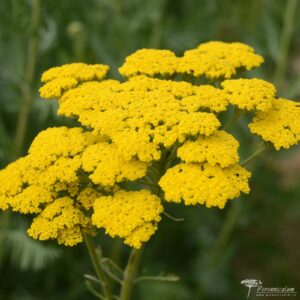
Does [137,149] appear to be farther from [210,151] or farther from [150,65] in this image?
[150,65]

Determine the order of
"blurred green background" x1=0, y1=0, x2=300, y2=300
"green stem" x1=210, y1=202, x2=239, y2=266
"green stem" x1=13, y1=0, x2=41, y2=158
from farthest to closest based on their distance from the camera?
"green stem" x1=210, y1=202, x2=239, y2=266, "blurred green background" x1=0, y1=0, x2=300, y2=300, "green stem" x1=13, y1=0, x2=41, y2=158

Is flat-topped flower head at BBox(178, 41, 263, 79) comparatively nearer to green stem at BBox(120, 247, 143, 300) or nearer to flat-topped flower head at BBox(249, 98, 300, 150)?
flat-topped flower head at BBox(249, 98, 300, 150)

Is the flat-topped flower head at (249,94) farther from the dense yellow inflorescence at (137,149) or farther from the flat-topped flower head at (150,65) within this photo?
the flat-topped flower head at (150,65)

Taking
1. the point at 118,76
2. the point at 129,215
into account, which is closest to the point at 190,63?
the point at 129,215

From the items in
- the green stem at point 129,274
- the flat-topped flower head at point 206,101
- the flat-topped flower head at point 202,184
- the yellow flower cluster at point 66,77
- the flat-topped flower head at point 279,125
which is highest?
the yellow flower cluster at point 66,77

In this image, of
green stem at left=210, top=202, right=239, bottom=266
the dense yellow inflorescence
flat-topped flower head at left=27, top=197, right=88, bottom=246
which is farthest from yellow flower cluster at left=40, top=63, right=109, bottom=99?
green stem at left=210, top=202, right=239, bottom=266

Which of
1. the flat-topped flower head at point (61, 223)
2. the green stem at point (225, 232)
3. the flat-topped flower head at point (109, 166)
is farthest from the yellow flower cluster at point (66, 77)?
the green stem at point (225, 232)

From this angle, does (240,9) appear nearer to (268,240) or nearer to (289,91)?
(289,91)
